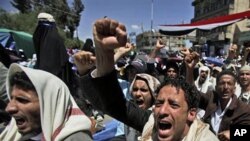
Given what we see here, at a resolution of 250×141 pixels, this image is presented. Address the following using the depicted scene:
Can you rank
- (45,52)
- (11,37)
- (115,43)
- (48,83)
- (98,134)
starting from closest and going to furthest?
(115,43) < (48,83) < (45,52) < (98,134) < (11,37)

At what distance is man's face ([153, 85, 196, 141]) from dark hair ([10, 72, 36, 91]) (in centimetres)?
79

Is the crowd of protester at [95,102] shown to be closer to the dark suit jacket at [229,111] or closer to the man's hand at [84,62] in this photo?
the man's hand at [84,62]

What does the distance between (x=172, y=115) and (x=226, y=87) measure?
2.05 meters

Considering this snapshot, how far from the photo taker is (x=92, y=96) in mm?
2617

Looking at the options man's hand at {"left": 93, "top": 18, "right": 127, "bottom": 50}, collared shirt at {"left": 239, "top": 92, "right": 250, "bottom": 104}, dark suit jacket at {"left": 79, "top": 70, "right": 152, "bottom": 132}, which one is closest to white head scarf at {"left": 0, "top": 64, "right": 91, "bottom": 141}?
dark suit jacket at {"left": 79, "top": 70, "right": 152, "bottom": 132}

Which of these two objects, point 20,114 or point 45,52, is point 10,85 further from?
point 45,52

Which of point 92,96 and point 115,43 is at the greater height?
point 115,43

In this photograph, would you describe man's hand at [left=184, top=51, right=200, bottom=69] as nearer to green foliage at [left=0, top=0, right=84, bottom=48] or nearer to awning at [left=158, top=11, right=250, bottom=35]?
awning at [left=158, top=11, right=250, bottom=35]

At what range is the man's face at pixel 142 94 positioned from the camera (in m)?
3.75

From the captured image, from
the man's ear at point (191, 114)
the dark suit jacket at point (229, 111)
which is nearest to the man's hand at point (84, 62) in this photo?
the man's ear at point (191, 114)

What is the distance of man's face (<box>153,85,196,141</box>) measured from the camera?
2.60m

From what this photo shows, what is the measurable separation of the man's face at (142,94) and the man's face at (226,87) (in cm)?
103

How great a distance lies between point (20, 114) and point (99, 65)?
1.69 feet

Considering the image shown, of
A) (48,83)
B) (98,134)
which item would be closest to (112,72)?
(48,83)
